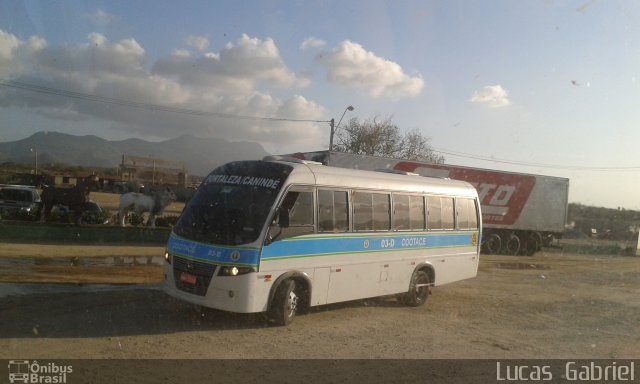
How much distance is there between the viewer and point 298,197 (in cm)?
904

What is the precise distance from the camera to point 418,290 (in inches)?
460

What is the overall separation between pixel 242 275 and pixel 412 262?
181 inches

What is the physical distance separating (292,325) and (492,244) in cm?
2163

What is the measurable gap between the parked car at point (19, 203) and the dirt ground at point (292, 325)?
1037 cm

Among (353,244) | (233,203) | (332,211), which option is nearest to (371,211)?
(353,244)

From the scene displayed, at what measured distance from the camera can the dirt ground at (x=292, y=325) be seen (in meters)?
7.24

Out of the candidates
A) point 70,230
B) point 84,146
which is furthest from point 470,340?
point 84,146

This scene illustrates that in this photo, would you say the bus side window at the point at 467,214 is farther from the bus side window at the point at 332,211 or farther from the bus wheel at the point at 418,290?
the bus side window at the point at 332,211

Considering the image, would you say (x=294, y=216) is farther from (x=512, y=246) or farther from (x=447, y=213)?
(x=512, y=246)

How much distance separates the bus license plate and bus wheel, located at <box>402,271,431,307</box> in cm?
496

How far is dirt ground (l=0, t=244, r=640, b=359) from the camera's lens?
23.8 ft

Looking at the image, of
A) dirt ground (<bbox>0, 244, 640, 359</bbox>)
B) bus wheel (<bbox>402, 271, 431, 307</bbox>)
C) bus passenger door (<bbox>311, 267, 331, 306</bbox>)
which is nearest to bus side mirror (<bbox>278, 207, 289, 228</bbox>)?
bus passenger door (<bbox>311, 267, 331, 306</bbox>)

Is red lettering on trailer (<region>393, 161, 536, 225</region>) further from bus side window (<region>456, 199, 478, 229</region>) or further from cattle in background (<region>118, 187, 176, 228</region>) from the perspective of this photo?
cattle in background (<region>118, 187, 176, 228</region>)

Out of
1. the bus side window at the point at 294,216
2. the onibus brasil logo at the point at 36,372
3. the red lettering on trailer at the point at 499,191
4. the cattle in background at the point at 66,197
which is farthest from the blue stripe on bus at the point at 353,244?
the cattle in background at the point at 66,197
